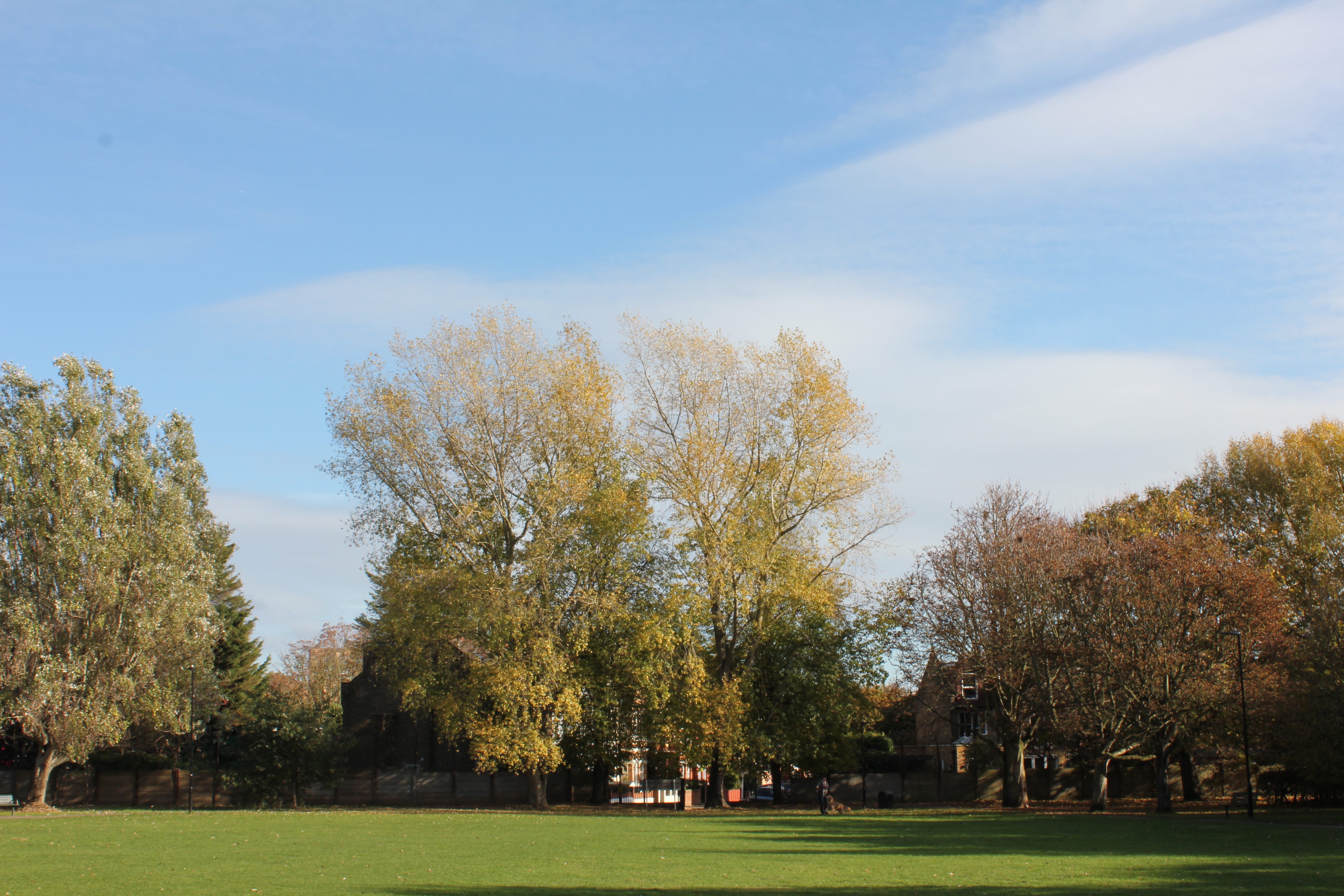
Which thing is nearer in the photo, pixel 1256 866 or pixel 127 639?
pixel 1256 866

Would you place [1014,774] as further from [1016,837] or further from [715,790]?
[1016,837]

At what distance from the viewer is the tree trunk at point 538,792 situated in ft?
152

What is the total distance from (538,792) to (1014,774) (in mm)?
21454

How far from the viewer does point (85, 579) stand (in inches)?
1678

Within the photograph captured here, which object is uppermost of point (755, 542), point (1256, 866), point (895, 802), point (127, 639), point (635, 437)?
point (635, 437)

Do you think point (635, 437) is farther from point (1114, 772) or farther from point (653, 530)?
point (1114, 772)

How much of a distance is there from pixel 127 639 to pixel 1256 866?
1657 inches

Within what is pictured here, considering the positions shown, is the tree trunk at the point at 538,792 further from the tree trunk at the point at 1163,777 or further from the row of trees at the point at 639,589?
the tree trunk at the point at 1163,777

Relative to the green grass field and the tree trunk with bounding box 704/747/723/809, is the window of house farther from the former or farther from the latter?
the green grass field

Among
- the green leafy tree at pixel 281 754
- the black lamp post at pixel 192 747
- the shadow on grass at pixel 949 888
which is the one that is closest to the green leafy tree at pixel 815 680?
the green leafy tree at pixel 281 754

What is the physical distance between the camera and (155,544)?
4522cm

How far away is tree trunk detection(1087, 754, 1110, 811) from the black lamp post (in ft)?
122

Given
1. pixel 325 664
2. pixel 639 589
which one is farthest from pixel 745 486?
pixel 325 664

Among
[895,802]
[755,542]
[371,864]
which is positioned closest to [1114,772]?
[895,802]
